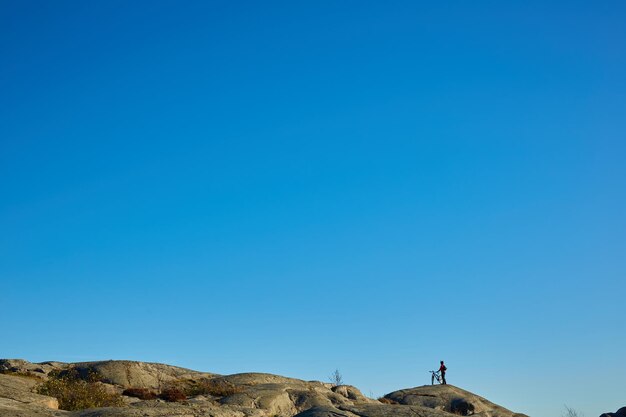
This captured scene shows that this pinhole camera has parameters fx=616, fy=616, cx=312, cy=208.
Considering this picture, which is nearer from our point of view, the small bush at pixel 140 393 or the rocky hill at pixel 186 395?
the rocky hill at pixel 186 395

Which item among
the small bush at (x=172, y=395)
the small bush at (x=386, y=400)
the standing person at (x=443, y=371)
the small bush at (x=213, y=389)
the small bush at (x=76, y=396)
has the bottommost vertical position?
the small bush at (x=76, y=396)

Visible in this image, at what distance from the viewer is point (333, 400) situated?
42938 mm

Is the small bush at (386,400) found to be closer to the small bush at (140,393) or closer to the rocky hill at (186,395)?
the rocky hill at (186,395)

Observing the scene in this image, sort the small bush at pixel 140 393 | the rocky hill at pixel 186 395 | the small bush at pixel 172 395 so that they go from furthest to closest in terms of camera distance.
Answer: the small bush at pixel 140 393 < the small bush at pixel 172 395 < the rocky hill at pixel 186 395

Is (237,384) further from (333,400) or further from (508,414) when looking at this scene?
(508,414)

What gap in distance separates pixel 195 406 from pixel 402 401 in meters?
25.5

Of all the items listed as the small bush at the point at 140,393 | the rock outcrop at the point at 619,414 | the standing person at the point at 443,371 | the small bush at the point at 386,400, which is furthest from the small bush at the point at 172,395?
the rock outcrop at the point at 619,414

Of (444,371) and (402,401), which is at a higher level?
(444,371)

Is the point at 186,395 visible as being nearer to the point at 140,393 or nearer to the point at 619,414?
the point at 140,393

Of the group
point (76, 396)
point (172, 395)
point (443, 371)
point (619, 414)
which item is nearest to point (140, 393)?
point (172, 395)

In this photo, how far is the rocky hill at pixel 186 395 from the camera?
2456cm

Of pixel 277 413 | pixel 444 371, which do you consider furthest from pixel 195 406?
pixel 444 371

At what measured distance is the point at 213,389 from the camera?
40.4 metres

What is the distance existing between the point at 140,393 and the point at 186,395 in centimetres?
294
